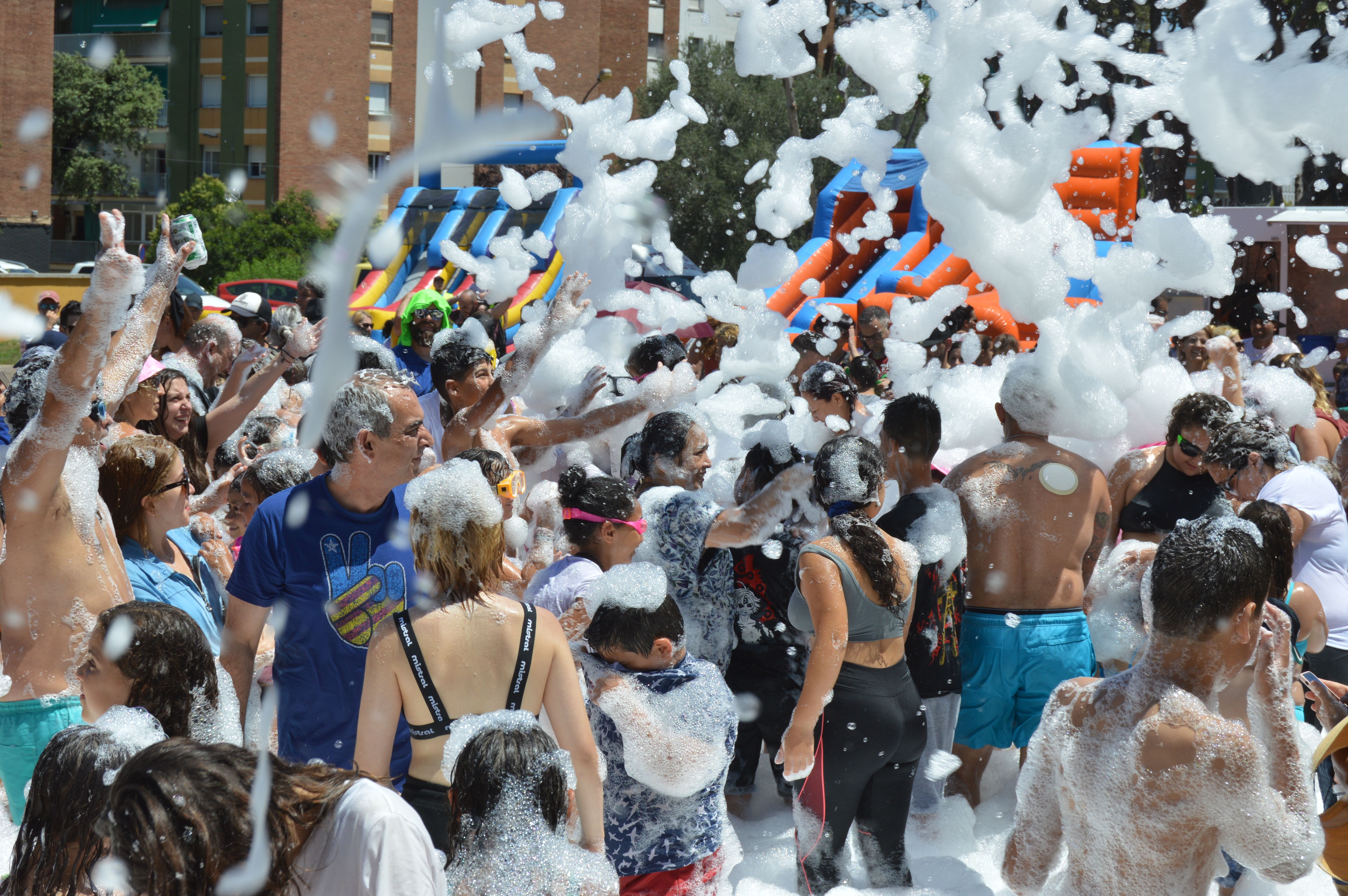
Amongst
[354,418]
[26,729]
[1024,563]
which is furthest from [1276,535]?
[26,729]

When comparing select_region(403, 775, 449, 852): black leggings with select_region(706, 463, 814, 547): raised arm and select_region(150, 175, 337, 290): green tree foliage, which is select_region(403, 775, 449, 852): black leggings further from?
select_region(150, 175, 337, 290): green tree foliage

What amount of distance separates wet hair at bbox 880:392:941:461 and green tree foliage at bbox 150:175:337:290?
51.0 ft

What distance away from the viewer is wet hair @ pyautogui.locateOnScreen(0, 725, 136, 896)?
1832 millimetres

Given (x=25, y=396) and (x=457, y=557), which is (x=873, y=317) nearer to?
(x=25, y=396)

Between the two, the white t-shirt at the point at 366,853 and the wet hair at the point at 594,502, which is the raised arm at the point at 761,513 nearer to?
the wet hair at the point at 594,502

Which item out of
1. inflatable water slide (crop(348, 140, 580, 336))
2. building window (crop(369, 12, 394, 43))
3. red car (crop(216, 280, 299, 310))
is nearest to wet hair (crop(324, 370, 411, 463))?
inflatable water slide (crop(348, 140, 580, 336))

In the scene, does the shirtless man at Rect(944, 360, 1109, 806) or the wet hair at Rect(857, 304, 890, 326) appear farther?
the wet hair at Rect(857, 304, 890, 326)

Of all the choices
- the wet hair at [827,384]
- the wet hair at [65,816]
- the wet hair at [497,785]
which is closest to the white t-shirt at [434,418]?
the wet hair at [827,384]

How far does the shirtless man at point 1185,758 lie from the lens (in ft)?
6.93

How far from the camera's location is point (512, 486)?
3.58m

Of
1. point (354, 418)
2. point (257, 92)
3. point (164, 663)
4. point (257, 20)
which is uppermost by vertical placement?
point (354, 418)

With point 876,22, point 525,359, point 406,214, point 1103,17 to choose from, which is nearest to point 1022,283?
point 876,22

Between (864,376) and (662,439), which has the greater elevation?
(662,439)

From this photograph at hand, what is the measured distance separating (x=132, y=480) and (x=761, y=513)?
1722mm
